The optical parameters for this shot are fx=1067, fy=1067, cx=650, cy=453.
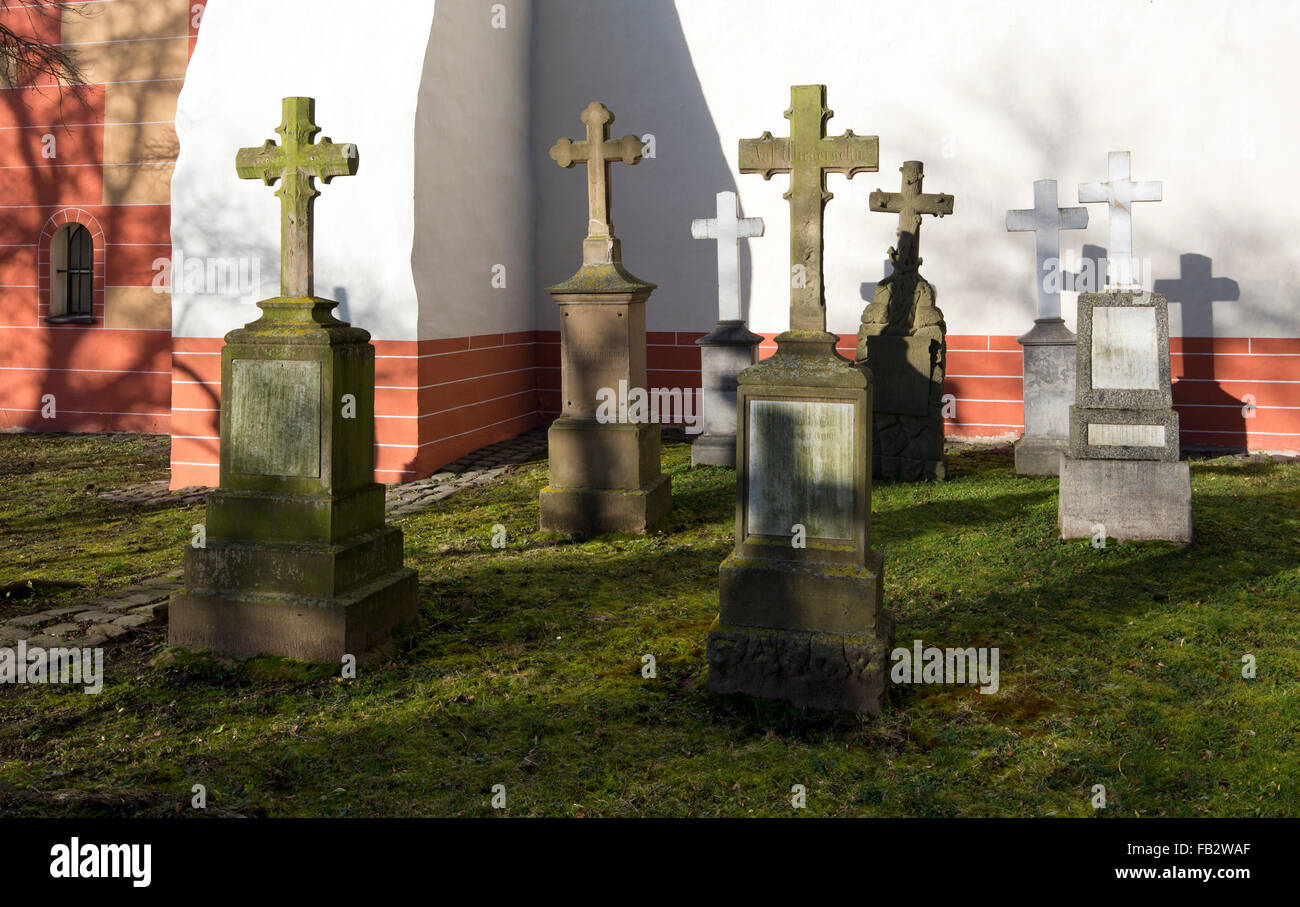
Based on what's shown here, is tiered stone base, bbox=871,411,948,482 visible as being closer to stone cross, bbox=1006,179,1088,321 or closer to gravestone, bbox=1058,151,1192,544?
stone cross, bbox=1006,179,1088,321

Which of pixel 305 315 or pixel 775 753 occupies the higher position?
pixel 305 315

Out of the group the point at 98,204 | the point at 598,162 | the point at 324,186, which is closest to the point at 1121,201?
the point at 598,162

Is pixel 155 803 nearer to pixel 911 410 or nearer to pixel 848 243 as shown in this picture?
pixel 911 410

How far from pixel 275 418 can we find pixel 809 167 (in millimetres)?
2853

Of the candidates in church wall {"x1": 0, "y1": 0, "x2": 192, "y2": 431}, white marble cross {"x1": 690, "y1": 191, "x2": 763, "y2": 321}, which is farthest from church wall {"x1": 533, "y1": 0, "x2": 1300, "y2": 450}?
church wall {"x1": 0, "y1": 0, "x2": 192, "y2": 431}

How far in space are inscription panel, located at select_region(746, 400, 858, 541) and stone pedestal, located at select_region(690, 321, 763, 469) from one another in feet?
18.5

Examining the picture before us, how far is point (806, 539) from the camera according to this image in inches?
185

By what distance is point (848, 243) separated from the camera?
12328 millimetres

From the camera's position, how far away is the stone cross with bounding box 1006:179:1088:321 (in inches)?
407

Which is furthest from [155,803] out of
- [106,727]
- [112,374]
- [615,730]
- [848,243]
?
[112,374]

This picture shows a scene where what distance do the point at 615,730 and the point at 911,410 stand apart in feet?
20.0

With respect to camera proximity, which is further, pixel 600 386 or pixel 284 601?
pixel 600 386

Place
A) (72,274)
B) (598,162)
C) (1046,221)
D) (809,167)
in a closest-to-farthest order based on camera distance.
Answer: (809,167)
(598,162)
(1046,221)
(72,274)

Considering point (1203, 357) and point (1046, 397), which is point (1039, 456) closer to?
point (1046, 397)
